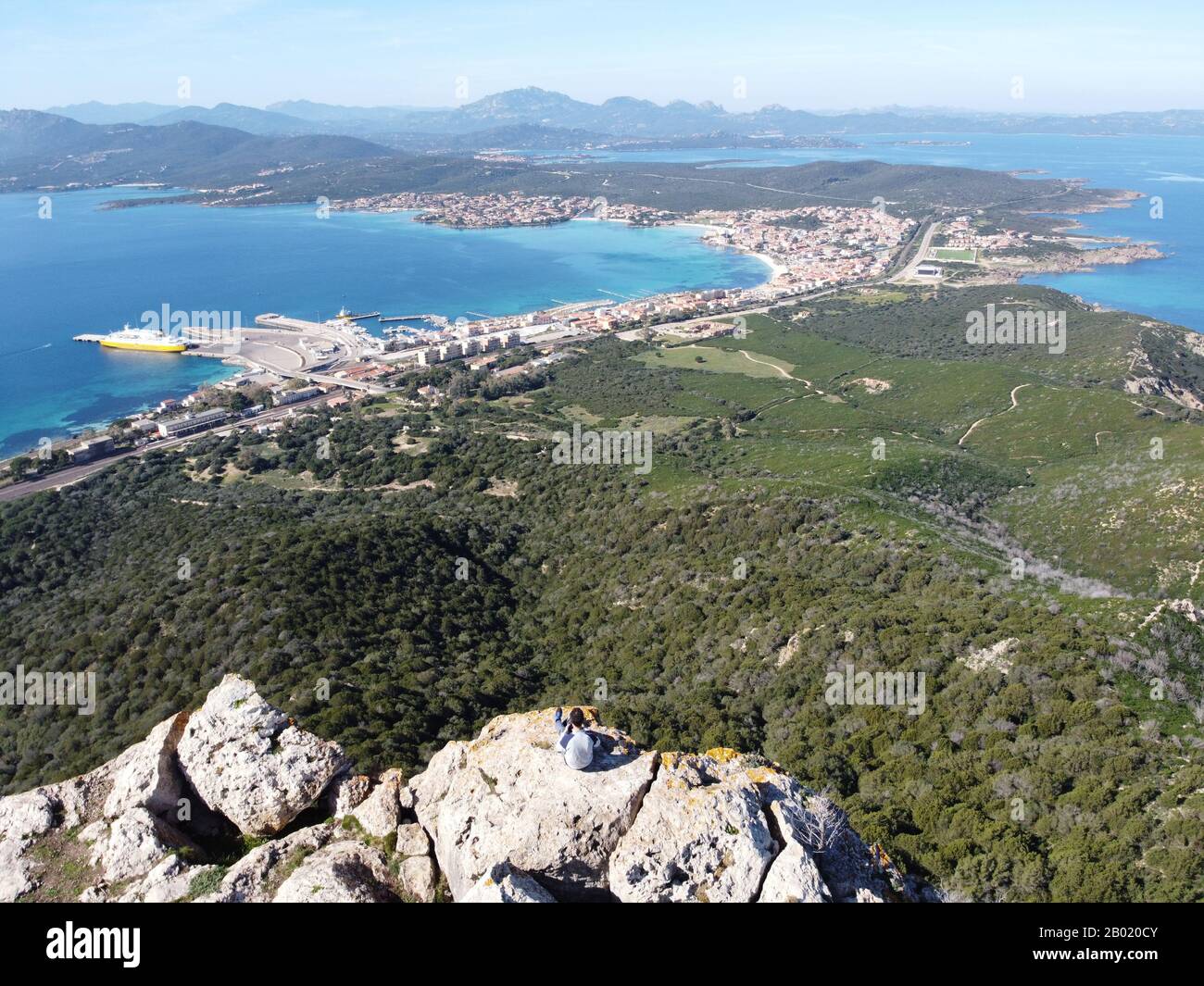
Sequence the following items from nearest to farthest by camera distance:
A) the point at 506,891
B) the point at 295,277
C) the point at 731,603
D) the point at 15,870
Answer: the point at 506,891 → the point at 15,870 → the point at 731,603 → the point at 295,277

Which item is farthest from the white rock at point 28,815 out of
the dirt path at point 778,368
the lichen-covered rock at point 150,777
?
the dirt path at point 778,368

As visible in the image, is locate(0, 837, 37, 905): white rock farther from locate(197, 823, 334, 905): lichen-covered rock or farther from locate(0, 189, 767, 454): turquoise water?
locate(0, 189, 767, 454): turquoise water

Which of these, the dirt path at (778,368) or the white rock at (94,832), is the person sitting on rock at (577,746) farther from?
the dirt path at (778,368)

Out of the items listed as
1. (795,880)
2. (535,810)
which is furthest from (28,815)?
(795,880)

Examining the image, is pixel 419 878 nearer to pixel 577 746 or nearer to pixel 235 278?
pixel 577 746

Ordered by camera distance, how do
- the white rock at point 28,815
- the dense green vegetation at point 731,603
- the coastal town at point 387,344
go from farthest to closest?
the coastal town at point 387,344, the dense green vegetation at point 731,603, the white rock at point 28,815
